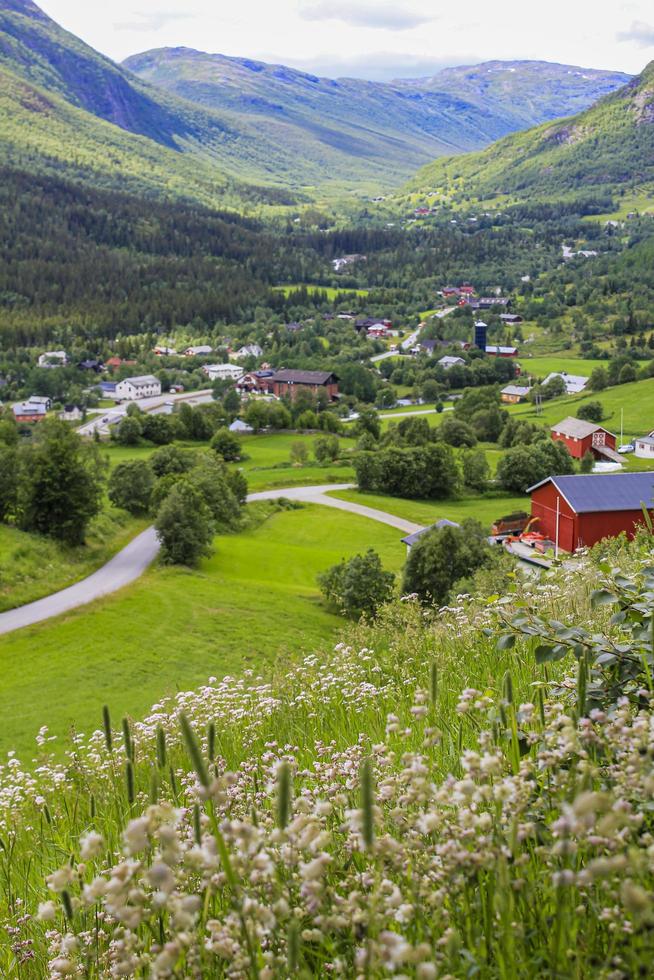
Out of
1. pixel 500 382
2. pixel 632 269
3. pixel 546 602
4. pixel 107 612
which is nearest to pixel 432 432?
pixel 500 382

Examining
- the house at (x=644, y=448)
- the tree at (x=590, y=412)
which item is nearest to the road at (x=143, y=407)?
the tree at (x=590, y=412)

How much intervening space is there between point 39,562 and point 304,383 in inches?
3720

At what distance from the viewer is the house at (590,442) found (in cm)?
8494

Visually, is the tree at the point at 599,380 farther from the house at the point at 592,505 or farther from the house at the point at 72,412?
the house at the point at 72,412

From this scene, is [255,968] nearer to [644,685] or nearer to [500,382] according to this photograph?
[644,685]

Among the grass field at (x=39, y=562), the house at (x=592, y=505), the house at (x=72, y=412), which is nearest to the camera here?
the grass field at (x=39, y=562)

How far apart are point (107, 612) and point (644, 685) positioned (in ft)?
114

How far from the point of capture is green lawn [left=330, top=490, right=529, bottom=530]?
221 feet

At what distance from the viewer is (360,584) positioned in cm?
4034

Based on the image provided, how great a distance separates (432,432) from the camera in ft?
311

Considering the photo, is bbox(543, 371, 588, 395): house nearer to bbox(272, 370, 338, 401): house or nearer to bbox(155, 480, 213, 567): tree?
bbox(272, 370, 338, 401): house

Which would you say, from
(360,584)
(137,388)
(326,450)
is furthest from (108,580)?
(137,388)

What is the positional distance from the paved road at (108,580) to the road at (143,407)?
4955 centimetres

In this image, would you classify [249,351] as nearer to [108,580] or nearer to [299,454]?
[299,454]
